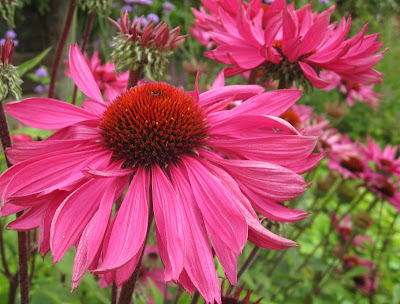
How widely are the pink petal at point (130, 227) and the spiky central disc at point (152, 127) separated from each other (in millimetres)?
54

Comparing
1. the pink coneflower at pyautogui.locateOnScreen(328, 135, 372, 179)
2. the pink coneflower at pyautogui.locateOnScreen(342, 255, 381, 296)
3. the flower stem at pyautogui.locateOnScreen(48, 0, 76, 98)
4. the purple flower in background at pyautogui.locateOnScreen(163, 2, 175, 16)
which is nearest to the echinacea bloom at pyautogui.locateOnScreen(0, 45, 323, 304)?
the flower stem at pyautogui.locateOnScreen(48, 0, 76, 98)

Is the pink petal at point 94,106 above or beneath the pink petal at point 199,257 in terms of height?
above

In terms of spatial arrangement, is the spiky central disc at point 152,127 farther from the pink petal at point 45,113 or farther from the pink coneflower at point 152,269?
the pink coneflower at point 152,269

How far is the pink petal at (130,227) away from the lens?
0.43m

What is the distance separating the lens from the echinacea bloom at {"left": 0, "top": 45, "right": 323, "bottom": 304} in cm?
47

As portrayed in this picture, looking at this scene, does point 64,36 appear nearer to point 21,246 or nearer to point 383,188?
point 21,246

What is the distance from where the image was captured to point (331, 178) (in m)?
1.79

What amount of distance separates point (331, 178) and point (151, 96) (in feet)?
4.53

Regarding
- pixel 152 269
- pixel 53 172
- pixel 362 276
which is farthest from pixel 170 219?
pixel 362 276

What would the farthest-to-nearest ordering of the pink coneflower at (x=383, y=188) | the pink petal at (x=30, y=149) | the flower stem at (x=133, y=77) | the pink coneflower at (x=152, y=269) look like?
the pink coneflower at (x=383, y=188)
the pink coneflower at (x=152, y=269)
the flower stem at (x=133, y=77)
the pink petal at (x=30, y=149)


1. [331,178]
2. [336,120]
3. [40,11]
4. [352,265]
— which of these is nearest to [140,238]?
[331,178]

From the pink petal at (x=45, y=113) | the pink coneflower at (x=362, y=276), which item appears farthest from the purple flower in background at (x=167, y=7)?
the pink petal at (x=45, y=113)

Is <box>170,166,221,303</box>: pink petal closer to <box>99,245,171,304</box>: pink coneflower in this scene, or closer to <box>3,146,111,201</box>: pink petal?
<box>3,146,111,201</box>: pink petal

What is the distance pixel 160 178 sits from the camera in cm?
55
